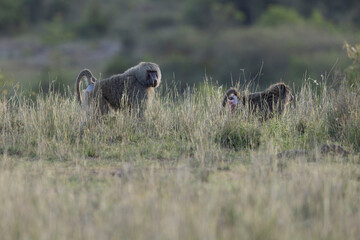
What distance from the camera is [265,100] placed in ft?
27.0

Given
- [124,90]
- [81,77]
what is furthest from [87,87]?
[124,90]

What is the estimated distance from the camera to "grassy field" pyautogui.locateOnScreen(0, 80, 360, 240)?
13.2 feet

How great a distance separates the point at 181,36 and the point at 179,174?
48491 millimetres

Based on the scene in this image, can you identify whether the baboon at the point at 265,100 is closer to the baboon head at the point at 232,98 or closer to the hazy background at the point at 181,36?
the baboon head at the point at 232,98

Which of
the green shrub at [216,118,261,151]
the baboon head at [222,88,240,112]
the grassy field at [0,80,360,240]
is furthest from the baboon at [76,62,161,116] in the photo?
the green shrub at [216,118,261,151]

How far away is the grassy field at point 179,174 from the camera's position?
403 cm

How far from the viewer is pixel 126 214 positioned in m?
4.23

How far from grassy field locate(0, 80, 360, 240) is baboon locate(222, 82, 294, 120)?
197mm

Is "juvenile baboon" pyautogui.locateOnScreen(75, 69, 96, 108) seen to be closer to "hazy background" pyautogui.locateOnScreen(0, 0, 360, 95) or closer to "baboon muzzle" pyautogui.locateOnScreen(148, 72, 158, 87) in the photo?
"baboon muzzle" pyautogui.locateOnScreen(148, 72, 158, 87)

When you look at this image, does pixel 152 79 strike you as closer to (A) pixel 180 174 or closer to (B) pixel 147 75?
(B) pixel 147 75

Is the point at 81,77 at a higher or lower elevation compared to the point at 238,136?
higher

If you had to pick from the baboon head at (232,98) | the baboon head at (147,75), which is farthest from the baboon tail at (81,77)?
the baboon head at (232,98)

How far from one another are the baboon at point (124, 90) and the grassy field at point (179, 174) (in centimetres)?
18

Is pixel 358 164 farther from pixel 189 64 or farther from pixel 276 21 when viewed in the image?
pixel 276 21
